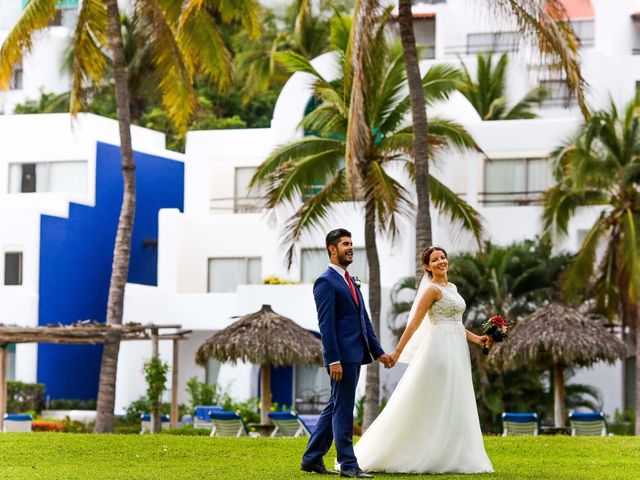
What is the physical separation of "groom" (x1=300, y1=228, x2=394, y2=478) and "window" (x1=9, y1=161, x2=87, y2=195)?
2728 cm

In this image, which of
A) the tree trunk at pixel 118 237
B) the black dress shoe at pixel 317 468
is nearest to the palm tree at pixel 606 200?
the tree trunk at pixel 118 237

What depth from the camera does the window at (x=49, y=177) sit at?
1487 inches

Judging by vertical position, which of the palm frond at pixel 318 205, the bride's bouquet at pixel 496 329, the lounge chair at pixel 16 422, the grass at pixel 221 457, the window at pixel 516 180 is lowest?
the lounge chair at pixel 16 422

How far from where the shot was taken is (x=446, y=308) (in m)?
11.6

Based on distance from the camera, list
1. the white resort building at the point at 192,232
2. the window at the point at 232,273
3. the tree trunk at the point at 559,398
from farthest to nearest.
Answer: the window at the point at 232,273 < the white resort building at the point at 192,232 < the tree trunk at the point at 559,398

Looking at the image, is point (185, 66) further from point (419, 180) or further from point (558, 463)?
point (558, 463)

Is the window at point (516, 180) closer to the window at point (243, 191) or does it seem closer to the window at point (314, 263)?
the window at point (314, 263)

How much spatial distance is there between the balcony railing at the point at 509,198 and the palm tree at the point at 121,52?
10446 mm

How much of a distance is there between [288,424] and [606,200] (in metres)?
8.59

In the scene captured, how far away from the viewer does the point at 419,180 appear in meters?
22.3

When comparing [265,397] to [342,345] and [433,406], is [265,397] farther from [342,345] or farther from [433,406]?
[342,345]

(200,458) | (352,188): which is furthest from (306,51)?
(200,458)

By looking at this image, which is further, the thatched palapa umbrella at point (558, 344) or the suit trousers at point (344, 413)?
the thatched palapa umbrella at point (558, 344)

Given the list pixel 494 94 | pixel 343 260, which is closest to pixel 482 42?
pixel 494 94
